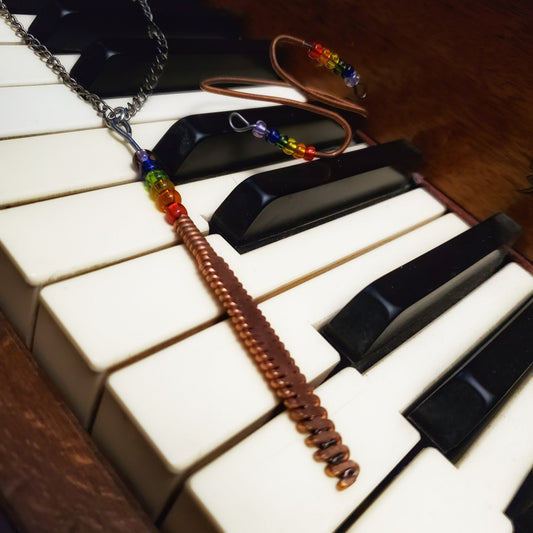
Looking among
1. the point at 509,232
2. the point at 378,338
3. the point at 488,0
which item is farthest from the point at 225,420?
the point at 488,0

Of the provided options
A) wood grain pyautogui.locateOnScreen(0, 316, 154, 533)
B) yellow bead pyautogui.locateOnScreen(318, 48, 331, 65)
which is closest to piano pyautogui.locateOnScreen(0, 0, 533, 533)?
wood grain pyautogui.locateOnScreen(0, 316, 154, 533)

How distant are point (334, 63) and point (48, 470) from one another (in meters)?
0.72

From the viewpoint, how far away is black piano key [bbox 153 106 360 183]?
0.65 meters

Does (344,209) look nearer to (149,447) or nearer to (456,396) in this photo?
(456,396)

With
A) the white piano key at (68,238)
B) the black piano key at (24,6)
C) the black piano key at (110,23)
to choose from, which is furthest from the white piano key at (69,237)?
the black piano key at (24,6)

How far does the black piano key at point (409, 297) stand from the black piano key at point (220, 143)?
28 centimetres

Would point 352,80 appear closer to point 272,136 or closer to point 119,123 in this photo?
point 272,136

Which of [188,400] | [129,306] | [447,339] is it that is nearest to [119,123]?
[129,306]

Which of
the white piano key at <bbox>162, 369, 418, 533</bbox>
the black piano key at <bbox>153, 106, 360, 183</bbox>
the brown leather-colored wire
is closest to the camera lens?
the white piano key at <bbox>162, 369, 418, 533</bbox>

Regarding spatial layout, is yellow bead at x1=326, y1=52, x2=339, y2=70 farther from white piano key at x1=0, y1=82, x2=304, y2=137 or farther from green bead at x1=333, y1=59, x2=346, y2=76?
white piano key at x1=0, y1=82, x2=304, y2=137

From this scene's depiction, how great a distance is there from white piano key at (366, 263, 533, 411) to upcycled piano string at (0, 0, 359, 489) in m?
0.10

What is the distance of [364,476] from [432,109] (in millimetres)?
610

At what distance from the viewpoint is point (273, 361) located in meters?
0.47

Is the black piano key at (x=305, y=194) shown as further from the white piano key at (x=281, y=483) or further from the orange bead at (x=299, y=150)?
the white piano key at (x=281, y=483)
